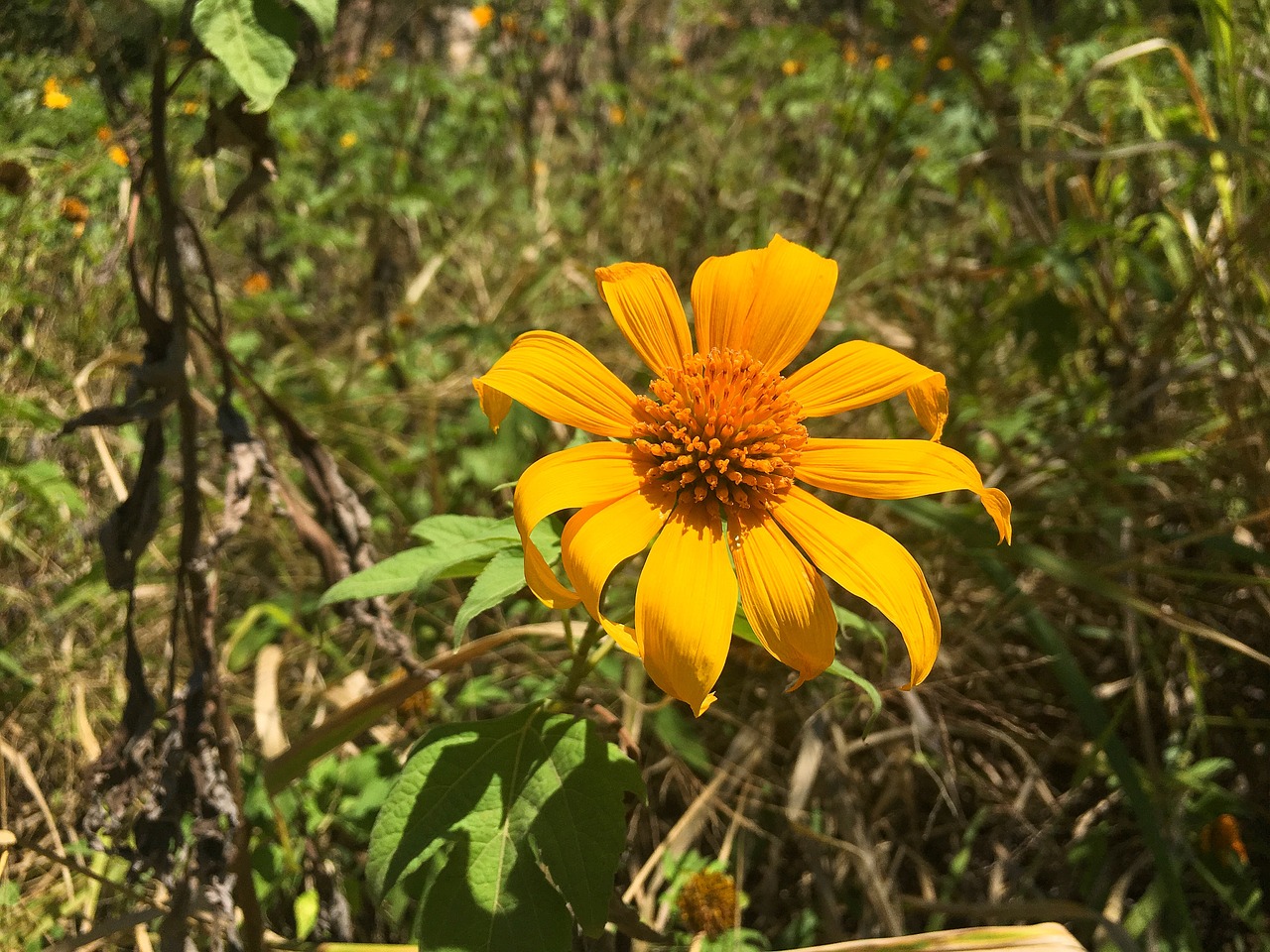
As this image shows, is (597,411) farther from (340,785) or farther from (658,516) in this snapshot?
(340,785)

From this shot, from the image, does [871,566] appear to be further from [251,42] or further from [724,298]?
[251,42]

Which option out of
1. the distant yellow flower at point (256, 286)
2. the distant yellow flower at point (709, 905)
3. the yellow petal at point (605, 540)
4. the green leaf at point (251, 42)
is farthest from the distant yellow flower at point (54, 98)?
the distant yellow flower at point (709, 905)

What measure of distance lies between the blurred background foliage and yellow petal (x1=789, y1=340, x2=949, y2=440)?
18.2 inches

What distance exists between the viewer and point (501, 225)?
3682mm

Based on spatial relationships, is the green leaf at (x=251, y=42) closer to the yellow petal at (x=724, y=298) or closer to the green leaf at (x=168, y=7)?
the green leaf at (x=168, y=7)

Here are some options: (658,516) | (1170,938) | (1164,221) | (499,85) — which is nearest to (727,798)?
(1170,938)

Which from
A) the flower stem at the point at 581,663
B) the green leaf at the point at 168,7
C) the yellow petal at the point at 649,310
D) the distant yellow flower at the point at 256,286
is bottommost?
the flower stem at the point at 581,663

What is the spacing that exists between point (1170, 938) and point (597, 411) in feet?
5.23

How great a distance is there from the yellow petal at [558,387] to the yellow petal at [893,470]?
0.87ft

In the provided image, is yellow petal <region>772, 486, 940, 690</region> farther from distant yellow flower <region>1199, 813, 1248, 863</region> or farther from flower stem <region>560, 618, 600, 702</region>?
distant yellow flower <region>1199, 813, 1248, 863</region>

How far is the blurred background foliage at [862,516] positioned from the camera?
1.68m

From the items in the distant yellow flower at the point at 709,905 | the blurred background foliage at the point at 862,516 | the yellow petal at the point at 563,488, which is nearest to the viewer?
the yellow petal at the point at 563,488

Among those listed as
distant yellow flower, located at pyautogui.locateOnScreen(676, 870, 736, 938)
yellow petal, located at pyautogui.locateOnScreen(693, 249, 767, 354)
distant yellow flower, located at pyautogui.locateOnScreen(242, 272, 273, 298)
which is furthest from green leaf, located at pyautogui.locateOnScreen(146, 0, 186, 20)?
distant yellow flower, located at pyautogui.locateOnScreen(242, 272, 273, 298)

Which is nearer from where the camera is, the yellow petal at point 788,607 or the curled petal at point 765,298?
the yellow petal at point 788,607
